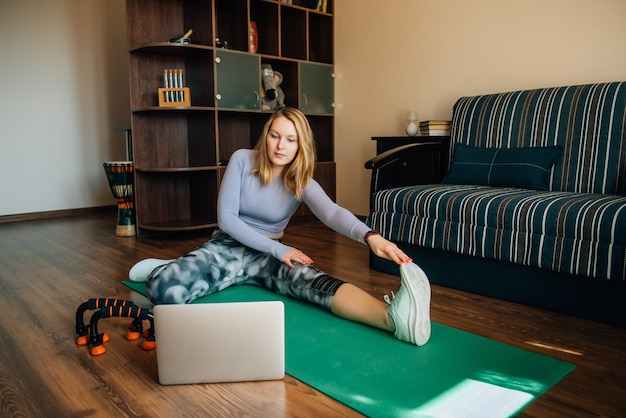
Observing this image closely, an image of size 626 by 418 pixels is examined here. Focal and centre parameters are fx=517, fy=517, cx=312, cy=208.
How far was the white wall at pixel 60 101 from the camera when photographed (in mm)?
4223

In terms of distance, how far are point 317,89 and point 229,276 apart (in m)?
2.49

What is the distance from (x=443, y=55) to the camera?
3416 millimetres

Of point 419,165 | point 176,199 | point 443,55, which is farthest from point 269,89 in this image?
point 419,165

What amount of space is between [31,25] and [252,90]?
6.87ft

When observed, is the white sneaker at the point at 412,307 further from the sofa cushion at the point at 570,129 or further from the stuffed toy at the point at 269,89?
the stuffed toy at the point at 269,89

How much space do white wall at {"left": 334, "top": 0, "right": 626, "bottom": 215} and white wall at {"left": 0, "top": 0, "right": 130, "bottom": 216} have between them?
6.90 feet

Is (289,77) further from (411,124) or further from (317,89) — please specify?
(411,124)

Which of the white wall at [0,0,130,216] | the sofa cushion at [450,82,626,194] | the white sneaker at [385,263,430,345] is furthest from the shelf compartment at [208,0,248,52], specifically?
the white sneaker at [385,263,430,345]

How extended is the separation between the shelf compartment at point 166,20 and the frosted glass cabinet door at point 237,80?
0.55ft

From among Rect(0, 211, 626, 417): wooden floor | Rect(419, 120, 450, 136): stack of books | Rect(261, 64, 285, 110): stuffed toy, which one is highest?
Rect(261, 64, 285, 110): stuffed toy

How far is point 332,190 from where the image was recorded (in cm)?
430

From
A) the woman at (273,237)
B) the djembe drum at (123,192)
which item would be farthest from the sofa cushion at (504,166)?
the djembe drum at (123,192)

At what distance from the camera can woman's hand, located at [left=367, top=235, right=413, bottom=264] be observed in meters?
1.50

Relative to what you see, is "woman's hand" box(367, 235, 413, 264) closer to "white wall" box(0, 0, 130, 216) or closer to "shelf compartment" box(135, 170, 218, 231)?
"shelf compartment" box(135, 170, 218, 231)
